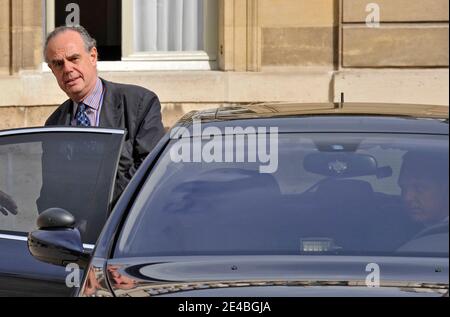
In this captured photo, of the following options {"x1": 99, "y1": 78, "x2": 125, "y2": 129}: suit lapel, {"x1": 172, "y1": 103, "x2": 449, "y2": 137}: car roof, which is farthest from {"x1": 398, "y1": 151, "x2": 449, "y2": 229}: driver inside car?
{"x1": 99, "y1": 78, "x2": 125, "y2": 129}: suit lapel

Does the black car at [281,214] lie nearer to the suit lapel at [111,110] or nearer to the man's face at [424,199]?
the man's face at [424,199]

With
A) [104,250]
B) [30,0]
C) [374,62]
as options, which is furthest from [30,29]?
[104,250]

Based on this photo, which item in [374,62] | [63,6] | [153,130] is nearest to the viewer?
[153,130]

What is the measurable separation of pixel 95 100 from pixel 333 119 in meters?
2.02

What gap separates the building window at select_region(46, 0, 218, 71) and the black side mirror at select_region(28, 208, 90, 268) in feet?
27.2

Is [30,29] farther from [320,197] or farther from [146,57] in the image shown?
[320,197]

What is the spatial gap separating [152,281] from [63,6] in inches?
393

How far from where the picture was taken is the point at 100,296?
369 cm

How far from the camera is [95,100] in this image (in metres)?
6.34

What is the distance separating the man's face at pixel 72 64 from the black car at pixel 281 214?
1586 mm

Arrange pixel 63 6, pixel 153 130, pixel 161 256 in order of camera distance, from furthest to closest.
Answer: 1. pixel 63 6
2. pixel 153 130
3. pixel 161 256

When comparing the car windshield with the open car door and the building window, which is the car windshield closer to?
the open car door

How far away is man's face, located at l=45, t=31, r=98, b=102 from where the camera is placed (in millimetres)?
6359

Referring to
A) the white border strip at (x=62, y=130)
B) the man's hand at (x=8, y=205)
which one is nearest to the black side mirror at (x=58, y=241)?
the white border strip at (x=62, y=130)
